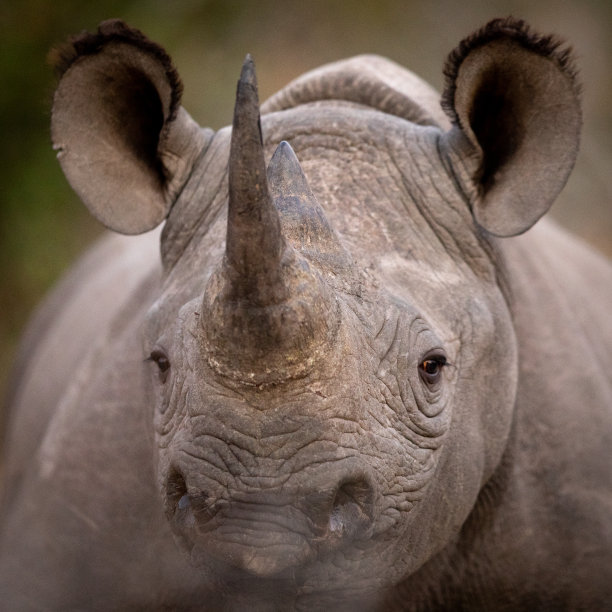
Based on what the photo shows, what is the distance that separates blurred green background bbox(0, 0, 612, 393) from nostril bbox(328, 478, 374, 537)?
5706mm

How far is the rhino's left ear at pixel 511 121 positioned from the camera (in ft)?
9.30

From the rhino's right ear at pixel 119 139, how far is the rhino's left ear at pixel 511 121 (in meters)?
0.77

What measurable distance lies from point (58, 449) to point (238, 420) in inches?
59.3

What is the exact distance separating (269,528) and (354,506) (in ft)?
0.70

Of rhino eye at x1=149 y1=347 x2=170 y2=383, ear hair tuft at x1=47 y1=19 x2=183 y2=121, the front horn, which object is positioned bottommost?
rhino eye at x1=149 y1=347 x2=170 y2=383

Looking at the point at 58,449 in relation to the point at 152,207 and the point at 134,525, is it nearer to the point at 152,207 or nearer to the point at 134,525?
the point at 134,525

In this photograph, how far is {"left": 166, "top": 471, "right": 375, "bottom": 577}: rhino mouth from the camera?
2213 mm

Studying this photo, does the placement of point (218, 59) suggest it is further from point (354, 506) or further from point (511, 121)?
point (354, 506)

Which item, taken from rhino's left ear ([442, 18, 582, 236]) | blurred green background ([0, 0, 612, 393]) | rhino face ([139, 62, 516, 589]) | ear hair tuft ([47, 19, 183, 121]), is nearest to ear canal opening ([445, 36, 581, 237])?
rhino's left ear ([442, 18, 582, 236])

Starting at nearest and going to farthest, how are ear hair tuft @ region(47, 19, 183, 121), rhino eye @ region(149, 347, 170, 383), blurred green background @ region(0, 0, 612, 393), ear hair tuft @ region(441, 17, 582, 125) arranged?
1. rhino eye @ region(149, 347, 170, 383)
2. ear hair tuft @ region(441, 17, 582, 125)
3. ear hair tuft @ region(47, 19, 183, 121)
4. blurred green background @ region(0, 0, 612, 393)

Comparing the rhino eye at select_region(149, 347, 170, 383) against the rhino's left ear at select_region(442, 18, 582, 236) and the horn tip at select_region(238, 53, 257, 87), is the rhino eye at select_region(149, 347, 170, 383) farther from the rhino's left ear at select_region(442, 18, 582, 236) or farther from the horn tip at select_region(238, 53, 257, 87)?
the rhino's left ear at select_region(442, 18, 582, 236)

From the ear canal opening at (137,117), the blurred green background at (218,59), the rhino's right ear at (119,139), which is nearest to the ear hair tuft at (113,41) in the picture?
the rhino's right ear at (119,139)

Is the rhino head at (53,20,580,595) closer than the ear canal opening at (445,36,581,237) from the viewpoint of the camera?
Yes

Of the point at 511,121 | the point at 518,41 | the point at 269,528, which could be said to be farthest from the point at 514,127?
the point at 269,528
